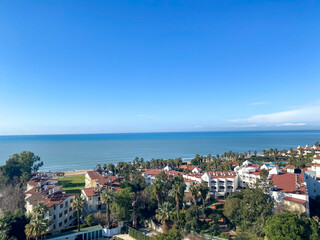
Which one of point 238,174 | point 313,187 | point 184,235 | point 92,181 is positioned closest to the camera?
point 184,235

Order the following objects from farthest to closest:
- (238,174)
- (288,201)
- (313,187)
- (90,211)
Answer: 1. (238,174)
2. (313,187)
3. (90,211)
4. (288,201)

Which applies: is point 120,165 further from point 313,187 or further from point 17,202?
point 313,187

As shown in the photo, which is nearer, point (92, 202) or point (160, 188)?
point (160, 188)

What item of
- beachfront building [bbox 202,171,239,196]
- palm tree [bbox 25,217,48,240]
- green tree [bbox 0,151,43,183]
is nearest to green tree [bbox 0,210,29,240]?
palm tree [bbox 25,217,48,240]

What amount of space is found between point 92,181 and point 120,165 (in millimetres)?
21468

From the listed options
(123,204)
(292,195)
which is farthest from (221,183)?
(123,204)

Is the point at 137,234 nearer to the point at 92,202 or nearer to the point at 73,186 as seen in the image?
the point at 92,202

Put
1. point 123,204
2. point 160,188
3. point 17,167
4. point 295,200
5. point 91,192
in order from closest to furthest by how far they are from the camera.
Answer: point 295,200 < point 123,204 < point 160,188 < point 91,192 < point 17,167

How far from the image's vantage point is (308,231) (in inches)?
902

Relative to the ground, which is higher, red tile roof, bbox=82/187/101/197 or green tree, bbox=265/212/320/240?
green tree, bbox=265/212/320/240

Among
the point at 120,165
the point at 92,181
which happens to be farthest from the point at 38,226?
the point at 120,165

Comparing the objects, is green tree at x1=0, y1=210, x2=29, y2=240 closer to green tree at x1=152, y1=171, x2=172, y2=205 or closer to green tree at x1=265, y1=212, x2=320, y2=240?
green tree at x1=152, y1=171, x2=172, y2=205

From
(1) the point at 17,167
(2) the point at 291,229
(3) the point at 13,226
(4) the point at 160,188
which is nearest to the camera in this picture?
(2) the point at 291,229

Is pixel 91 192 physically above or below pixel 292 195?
below
